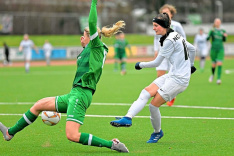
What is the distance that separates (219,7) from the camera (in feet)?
256

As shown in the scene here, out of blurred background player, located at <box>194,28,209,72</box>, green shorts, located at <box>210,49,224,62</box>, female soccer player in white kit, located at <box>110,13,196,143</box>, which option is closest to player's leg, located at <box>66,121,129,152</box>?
female soccer player in white kit, located at <box>110,13,196,143</box>

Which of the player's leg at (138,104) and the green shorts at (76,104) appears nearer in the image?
the green shorts at (76,104)

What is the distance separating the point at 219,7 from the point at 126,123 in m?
72.4

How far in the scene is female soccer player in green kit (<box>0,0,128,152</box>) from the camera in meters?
7.68

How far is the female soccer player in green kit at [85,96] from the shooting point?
7684mm

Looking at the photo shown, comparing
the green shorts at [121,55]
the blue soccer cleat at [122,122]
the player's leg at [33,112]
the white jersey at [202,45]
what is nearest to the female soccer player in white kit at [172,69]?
the blue soccer cleat at [122,122]

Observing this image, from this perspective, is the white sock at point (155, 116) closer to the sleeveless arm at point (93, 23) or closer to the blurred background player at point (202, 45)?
the sleeveless arm at point (93, 23)

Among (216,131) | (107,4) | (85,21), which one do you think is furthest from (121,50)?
(107,4)

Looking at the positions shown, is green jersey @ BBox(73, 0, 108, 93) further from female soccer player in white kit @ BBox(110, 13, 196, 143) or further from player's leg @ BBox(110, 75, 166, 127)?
female soccer player in white kit @ BBox(110, 13, 196, 143)

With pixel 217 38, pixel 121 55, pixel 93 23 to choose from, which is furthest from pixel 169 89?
pixel 121 55

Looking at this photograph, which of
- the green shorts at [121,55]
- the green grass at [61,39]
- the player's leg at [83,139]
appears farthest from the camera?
the green grass at [61,39]

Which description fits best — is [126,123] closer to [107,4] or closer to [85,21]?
[85,21]

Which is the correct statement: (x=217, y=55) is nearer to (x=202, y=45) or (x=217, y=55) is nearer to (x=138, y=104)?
(x=202, y=45)

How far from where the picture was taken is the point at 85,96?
7.87 m
